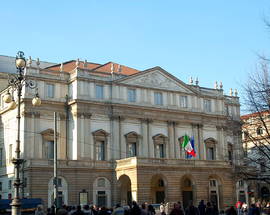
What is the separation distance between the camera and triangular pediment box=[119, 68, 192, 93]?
5484 cm

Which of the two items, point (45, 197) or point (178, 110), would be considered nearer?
point (45, 197)

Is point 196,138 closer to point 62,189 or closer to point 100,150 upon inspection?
point 100,150

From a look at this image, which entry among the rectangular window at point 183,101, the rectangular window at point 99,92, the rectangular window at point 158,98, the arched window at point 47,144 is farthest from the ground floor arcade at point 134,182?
the rectangular window at point 158,98

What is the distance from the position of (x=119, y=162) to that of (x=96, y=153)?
9.12ft

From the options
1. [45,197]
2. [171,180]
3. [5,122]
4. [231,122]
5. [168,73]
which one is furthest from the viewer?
[168,73]

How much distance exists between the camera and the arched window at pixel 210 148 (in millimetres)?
58906

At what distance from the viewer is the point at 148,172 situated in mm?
48500

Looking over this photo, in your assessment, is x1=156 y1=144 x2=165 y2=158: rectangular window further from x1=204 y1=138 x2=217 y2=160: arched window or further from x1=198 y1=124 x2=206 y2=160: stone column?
x1=204 y1=138 x2=217 y2=160: arched window

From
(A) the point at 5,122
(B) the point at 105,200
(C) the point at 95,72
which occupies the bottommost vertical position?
(B) the point at 105,200

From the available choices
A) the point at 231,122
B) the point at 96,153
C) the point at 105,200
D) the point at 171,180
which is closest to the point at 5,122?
the point at 96,153

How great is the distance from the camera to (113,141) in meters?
52.1

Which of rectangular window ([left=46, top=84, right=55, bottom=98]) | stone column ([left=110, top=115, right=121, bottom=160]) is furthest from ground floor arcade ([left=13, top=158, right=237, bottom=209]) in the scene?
rectangular window ([left=46, top=84, right=55, bottom=98])

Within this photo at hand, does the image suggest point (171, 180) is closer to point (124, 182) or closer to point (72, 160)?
point (124, 182)

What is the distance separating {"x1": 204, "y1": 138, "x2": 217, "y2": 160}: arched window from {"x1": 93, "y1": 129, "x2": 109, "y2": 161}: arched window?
554 inches
